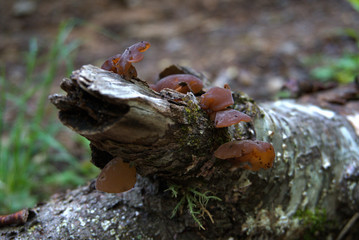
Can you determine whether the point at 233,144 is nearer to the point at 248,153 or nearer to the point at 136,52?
the point at 248,153

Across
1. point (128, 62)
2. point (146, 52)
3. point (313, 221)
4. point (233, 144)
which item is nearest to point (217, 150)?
point (233, 144)

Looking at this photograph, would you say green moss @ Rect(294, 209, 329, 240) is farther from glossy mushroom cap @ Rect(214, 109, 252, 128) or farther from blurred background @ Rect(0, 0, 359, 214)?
blurred background @ Rect(0, 0, 359, 214)

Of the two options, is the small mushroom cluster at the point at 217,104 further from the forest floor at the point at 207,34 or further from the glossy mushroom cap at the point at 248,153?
the forest floor at the point at 207,34

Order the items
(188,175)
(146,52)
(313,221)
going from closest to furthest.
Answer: (188,175), (313,221), (146,52)

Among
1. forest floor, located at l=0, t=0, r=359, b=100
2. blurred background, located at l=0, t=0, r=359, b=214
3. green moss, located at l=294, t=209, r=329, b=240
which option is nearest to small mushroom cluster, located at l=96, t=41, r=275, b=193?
green moss, located at l=294, t=209, r=329, b=240

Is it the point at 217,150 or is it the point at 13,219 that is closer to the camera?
the point at 217,150

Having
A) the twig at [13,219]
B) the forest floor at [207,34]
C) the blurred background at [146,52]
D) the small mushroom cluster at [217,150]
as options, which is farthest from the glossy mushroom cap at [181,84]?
the forest floor at [207,34]
